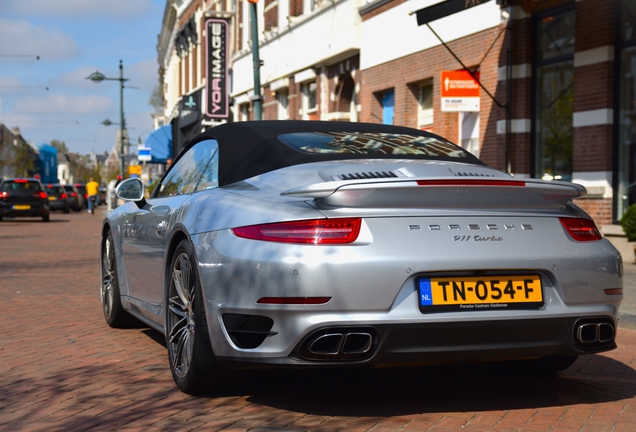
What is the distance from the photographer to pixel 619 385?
5.30 meters

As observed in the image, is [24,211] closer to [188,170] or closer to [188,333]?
[188,170]

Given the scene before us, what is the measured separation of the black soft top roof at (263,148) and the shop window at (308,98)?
21.8 metres

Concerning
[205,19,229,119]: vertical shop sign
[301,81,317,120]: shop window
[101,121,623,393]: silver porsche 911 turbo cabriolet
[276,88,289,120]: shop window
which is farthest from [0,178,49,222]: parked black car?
[101,121,623,393]: silver porsche 911 turbo cabriolet

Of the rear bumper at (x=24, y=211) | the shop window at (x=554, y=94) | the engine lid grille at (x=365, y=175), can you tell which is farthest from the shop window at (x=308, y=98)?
the engine lid grille at (x=365, y=175)

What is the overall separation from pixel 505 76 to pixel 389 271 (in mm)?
13209

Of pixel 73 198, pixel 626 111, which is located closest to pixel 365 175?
pixel 626 111

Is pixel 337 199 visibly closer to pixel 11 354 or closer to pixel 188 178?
pixel 188 178

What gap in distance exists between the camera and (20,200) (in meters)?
35.1

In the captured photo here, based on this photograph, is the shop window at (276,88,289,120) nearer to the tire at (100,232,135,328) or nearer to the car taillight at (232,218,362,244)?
the tire at (100,232,135,328)

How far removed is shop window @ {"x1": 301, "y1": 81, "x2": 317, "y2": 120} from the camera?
27562mm

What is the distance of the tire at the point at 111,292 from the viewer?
7.05m

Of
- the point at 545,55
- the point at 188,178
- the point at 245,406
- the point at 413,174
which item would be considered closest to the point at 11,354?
the point at 188,178

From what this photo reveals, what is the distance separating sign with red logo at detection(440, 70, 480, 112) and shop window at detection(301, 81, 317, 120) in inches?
426

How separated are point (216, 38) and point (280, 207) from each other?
1255 inches
